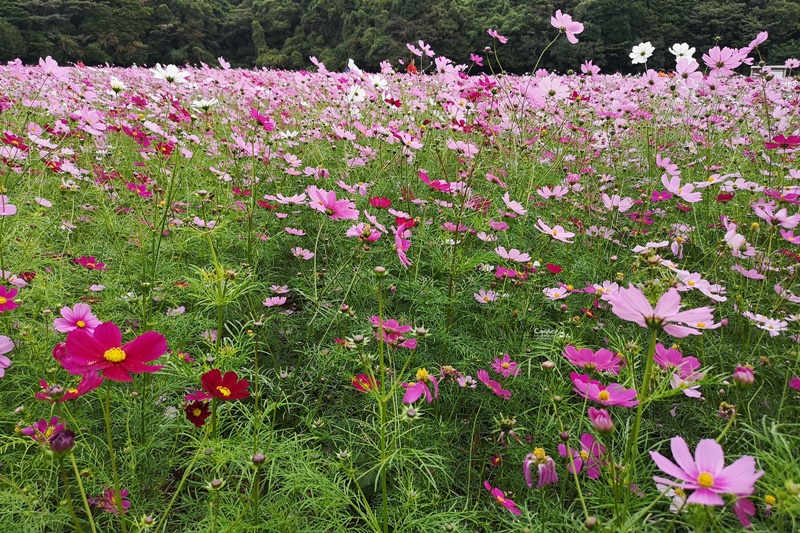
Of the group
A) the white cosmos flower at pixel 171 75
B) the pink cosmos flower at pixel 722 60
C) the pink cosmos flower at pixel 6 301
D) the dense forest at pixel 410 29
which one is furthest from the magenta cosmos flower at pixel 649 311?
the dense forest at pixel 410 29

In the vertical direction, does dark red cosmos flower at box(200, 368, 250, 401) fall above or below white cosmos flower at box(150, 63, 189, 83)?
below

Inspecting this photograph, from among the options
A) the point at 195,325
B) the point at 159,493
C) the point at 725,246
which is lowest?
the point at 159,493

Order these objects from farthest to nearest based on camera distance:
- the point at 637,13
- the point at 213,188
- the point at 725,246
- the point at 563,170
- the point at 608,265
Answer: the point at 637,13
the point at 563,170
the point at 213,188
the point at 608,265
the point at 725,246

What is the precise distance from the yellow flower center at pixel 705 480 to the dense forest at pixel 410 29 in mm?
12112

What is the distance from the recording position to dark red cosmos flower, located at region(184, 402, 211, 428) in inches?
30.6

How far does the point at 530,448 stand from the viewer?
3.37ft

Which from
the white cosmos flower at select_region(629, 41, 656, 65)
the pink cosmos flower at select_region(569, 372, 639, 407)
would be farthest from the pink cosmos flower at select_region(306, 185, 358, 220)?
the white cosmos flower at select_region(629, 41, 656, 65)

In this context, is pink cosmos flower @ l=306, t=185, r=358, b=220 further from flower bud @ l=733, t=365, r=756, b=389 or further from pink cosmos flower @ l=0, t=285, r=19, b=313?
flower bud @ l=733, t=365, r=756, b=389

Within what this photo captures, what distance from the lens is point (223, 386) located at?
2.34 ft

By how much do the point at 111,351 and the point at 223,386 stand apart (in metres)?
0.16

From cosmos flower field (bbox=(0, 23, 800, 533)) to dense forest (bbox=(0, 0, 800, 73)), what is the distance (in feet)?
36.1

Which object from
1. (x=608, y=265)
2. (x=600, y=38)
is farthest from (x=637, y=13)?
(x=608, y=265)

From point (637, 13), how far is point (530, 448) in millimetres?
13735

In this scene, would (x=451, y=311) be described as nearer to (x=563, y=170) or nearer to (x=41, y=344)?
(x=41, y=344)
